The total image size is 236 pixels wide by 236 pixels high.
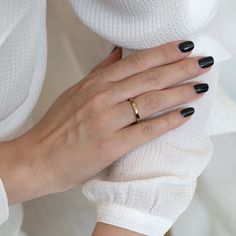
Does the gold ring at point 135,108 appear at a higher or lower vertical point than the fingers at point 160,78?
lower

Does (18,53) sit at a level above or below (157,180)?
above

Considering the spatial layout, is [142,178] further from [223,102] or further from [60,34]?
[60,34]

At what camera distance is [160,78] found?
0.57m

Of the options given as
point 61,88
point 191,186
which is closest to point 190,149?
point 191,186

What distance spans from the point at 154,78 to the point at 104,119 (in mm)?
72

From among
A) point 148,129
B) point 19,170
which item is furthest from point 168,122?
point 19,170

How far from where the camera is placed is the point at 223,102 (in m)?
0.72

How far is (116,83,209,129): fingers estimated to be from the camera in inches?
21.9

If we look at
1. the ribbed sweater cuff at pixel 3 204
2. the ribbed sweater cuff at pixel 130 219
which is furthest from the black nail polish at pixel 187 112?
the ribbed sweater cuff at pixel 3 204

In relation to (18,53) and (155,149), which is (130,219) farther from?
(18,53)

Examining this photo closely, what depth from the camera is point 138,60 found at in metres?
0.58

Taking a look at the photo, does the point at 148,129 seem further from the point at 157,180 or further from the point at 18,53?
the point at 18,53

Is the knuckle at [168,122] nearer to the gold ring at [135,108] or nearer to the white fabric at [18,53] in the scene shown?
the gold ring at [135,108]

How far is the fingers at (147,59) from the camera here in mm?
560
